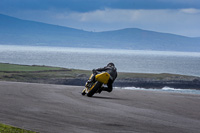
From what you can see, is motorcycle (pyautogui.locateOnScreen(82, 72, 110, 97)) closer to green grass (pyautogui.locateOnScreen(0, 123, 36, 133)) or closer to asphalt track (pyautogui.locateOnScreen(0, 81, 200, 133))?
asphalt track (pyautogui.locateOnScreen(0, 81, 200, 133))

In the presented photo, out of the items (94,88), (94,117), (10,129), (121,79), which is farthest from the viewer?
(121,79)

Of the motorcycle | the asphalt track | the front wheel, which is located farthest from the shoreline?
the asphalt track

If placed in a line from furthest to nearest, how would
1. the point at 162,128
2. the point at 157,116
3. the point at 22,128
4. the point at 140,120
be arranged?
the point at 157,116 < the point at 140,120 < the point at 162,128 < the point at 22,128

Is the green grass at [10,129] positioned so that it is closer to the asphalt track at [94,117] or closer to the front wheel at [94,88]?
the asphalt track at [94,117]

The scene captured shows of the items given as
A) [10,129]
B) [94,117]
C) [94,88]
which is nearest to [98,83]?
[94,88]

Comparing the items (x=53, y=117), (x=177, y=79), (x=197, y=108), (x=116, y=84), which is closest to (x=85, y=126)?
(x=53, y=117)

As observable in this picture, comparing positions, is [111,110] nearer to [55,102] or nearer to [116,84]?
[55,102]

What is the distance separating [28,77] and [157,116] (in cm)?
6958

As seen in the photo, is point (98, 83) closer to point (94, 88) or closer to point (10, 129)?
point (94, 88)

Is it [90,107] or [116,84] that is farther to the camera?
[116,84]

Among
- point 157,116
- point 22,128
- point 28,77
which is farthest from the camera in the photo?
point 28,77

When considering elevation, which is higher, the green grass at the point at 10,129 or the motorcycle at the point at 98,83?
the motorcycle at the point at 98,83

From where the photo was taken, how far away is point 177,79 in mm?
87375

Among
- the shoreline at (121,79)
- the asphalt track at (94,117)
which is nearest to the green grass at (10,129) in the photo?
the asphalt track at (94,117)
